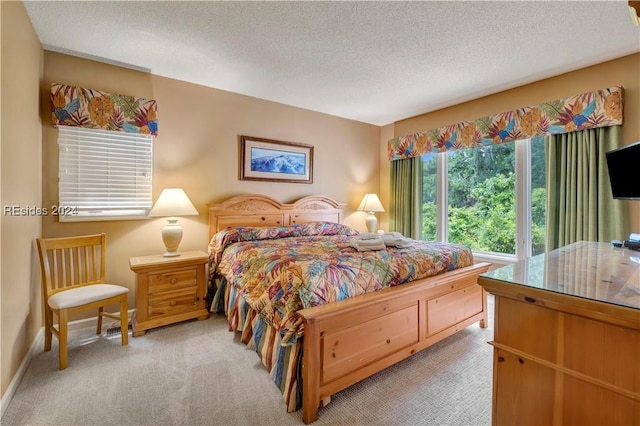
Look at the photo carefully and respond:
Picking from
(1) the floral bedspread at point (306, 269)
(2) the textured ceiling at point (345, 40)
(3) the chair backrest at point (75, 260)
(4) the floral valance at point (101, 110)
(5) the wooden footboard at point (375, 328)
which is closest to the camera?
(5) the wooden footboard at point (375, 328)

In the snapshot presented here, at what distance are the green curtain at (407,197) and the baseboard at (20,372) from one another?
4.28m

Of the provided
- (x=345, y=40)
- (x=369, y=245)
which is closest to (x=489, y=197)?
(x=369, y=245)

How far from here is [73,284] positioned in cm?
246

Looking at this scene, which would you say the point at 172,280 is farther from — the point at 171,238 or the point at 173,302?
the point at 171,238

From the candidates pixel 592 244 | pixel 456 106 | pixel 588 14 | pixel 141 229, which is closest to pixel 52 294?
pixel 141 229

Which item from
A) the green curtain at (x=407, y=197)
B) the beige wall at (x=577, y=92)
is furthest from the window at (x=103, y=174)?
the beige wall at (x=577, y=92)

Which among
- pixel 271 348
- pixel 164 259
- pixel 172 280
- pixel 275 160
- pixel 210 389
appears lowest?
pixel 210 389

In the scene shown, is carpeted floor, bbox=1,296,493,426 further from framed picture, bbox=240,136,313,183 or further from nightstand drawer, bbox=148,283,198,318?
framed picture, bbox=240,136,313,183

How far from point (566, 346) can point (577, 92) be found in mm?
3163

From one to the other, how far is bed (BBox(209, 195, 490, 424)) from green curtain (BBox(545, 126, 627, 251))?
3.61 ft

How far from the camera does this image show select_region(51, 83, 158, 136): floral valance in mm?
2514

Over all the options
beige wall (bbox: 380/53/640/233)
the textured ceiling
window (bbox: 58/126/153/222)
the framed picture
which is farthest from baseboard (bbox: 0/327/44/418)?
beige wall (bbox: 380/53/640/233)

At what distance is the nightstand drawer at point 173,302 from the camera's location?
8.53 feet

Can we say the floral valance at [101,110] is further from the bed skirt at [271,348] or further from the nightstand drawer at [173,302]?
the bed skirt at [271,348]
